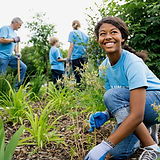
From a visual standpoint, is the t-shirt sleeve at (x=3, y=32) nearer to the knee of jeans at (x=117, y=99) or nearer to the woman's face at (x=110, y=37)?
the woman's face at (x=110, y=37)

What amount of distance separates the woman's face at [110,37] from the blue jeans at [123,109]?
35 centimetres

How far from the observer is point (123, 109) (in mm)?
1696

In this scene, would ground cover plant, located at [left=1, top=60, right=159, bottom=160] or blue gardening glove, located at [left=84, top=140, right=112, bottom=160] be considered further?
ground cover plant, located at [left=1, top=60, right=159, bottom=160]

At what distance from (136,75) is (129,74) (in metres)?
0.07

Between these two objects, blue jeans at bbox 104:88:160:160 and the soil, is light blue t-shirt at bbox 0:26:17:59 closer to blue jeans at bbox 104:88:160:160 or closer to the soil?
the soil

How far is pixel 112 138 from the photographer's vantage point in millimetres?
1490

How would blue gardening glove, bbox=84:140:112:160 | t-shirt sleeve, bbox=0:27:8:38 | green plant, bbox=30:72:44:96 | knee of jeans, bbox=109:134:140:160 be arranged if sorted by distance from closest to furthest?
blue gardening glove, bbox=84:140:112:160
knee of jeans, bbox=109:134:140:160
green plant, bbox=30:72:44:96
t-shirt sleeve, bbox=0:27:8:38

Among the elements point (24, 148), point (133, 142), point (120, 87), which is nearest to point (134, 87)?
point (120, 87)

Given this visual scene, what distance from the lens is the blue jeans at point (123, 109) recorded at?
5.62ft

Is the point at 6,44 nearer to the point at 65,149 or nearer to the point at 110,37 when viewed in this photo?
the point at 65,149

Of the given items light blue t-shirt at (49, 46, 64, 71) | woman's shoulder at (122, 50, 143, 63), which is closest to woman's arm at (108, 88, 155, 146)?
woman's shoulder at (122, 50, 143, 63)

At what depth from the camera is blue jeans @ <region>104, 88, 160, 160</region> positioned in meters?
1.71

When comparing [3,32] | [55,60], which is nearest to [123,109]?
[3,32]

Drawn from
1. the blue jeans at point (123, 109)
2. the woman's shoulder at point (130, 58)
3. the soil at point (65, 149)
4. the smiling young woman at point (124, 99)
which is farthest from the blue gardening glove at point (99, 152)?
the woman's shoulder at point (130, 58)
